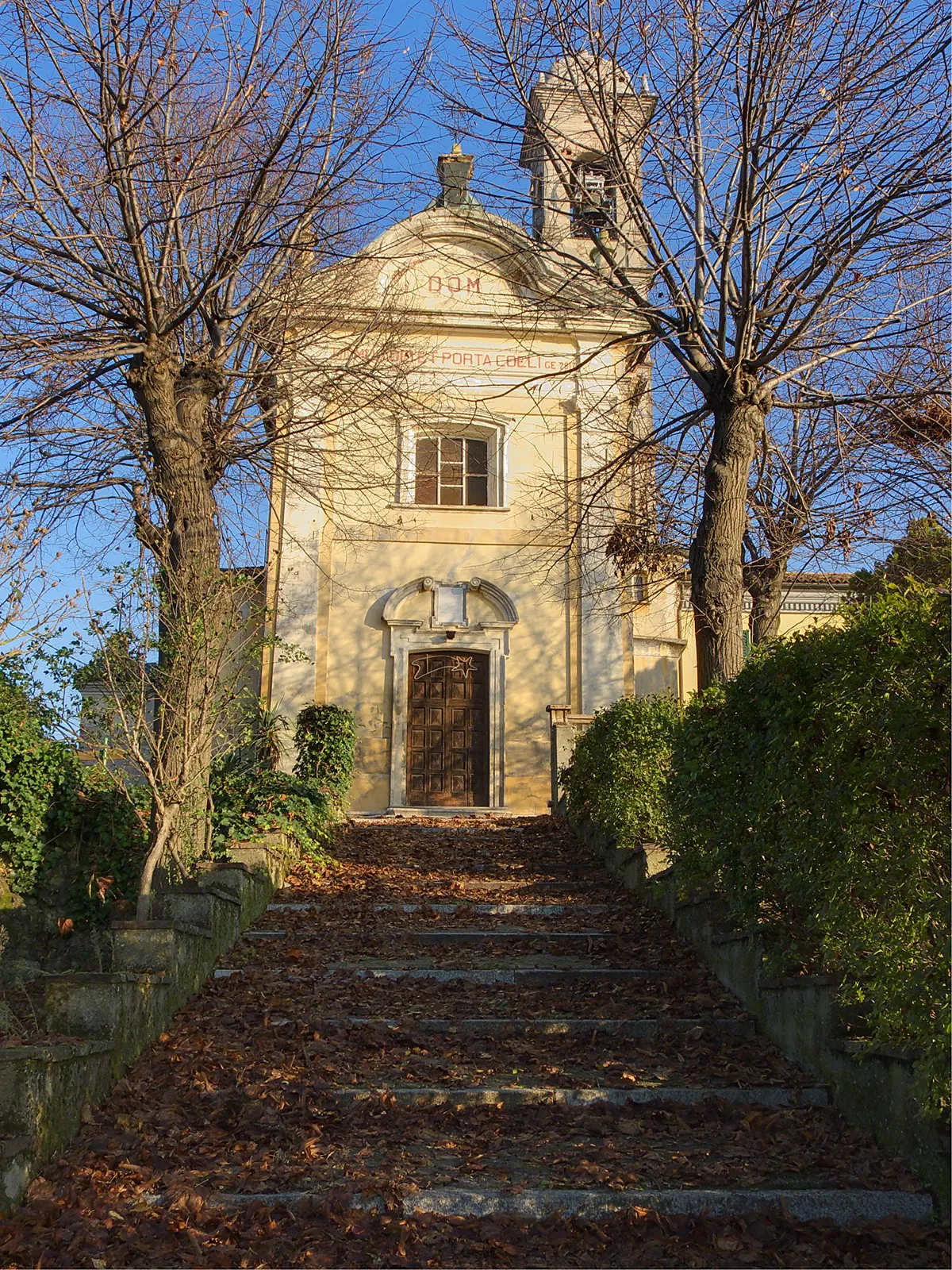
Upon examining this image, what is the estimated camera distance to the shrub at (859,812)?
438 centimetres

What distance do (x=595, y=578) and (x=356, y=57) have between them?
9017 millimetres

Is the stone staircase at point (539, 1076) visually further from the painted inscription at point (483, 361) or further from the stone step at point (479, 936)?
the painted inscription at point (483, 361)

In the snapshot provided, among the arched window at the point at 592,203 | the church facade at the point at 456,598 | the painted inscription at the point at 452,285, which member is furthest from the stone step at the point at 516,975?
the painted inscription at the point at 452,285

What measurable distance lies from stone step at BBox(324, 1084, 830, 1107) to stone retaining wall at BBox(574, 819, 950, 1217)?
223mm

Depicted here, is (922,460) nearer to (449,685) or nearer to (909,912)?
(909,912)

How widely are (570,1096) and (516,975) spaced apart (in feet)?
6.27

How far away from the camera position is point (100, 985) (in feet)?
18.8

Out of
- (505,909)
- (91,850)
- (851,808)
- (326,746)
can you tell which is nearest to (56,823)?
(91,850)

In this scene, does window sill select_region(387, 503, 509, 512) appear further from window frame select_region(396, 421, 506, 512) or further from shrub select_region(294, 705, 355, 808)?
shrub select_region(294, 705, 355, 808)

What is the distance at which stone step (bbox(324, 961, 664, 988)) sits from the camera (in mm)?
7266

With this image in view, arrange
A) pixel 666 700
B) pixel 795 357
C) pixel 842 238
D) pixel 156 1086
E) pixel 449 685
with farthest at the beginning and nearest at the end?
pixel 449 685
pixel 795 357
pixel 666 700
pixel 842 238
pixel 156 1086

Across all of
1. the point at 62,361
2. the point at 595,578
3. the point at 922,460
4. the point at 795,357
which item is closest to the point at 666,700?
the point at 922,460

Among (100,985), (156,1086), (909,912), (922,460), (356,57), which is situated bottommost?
(156,1086)

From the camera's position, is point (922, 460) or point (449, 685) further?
point (449, 685)
